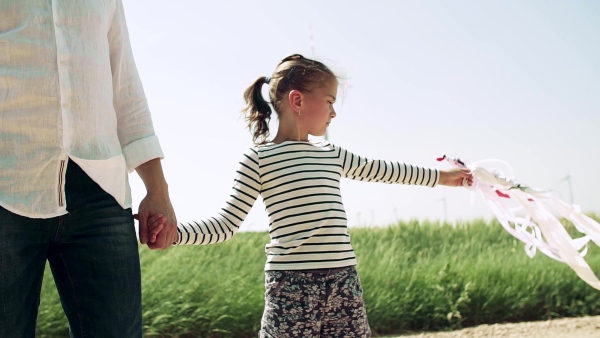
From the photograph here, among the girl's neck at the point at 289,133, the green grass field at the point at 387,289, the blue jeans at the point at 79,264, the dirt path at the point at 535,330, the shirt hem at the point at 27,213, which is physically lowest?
the dirt path at the point at 535,330

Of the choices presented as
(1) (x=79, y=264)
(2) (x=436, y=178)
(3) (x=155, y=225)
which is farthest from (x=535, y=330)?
(1) (x=79, y=264)

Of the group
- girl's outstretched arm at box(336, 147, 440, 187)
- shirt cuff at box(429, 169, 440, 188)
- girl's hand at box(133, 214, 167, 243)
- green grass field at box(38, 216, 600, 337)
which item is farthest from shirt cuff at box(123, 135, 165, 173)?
green grass field at box(38, 216, 600, 337)

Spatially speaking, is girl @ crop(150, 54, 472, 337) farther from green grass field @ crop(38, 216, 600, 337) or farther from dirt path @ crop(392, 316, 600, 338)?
dirt path @ crop(392, 316, 600, 338)

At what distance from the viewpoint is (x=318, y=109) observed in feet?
8.68

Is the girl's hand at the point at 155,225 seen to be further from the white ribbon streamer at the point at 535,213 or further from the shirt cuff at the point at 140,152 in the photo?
the white ribbon streamer at the point at 535,213

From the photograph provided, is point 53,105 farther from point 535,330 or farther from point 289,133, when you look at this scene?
point 535,330

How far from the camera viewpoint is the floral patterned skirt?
2.36 metres

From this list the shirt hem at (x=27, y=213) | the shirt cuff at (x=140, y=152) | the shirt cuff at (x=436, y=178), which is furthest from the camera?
the shirt cuff at (x=436, y=178)

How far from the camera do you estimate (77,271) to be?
153 centimetres

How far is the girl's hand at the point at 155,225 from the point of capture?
1.67 m

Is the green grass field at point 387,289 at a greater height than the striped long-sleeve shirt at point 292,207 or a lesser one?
lesser

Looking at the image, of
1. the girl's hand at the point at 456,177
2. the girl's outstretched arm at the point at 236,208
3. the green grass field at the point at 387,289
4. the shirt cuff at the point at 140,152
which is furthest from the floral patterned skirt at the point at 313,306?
the green grass field at the point at 387,289

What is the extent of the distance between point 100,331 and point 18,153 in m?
0.41

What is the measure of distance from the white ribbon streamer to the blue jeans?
70.7 inches
